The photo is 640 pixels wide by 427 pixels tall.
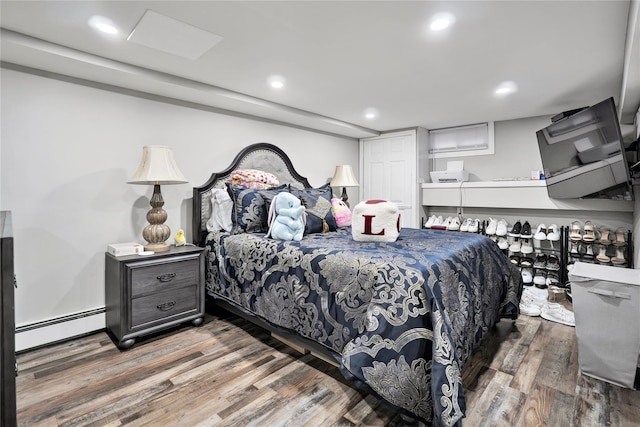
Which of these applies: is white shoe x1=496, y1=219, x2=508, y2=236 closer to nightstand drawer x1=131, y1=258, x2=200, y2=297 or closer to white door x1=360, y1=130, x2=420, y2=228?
white door x1=360, y1=130, x2=420, y2=228

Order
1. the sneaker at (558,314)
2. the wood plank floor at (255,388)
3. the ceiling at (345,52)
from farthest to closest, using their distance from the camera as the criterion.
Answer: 1. the sneaker at (558,314)
2. the ceiling at (345,52)
3. the wood plank floor at (255,388)

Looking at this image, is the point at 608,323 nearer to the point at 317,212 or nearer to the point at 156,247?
the point at 317,212

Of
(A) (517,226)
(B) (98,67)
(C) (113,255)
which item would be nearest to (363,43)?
(B) (98,67)

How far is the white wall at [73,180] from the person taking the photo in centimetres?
229

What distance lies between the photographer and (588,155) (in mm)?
2920

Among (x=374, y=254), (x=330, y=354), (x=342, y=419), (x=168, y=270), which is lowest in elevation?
(x=342, y=419)

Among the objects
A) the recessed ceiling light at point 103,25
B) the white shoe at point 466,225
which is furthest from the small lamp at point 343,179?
the recessed ceiling light at point 103,25

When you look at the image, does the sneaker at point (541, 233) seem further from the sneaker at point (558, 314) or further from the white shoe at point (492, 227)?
the sneaker at point (558, 314)

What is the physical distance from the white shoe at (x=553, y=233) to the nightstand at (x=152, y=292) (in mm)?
3890

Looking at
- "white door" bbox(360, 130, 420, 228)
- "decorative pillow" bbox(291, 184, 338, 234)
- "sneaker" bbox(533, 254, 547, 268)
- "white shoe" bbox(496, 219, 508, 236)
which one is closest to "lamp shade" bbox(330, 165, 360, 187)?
"white door" bbox(360, 130, 420, 228)

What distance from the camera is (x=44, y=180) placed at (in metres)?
2.37

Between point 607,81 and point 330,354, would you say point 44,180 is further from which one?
point 607,81

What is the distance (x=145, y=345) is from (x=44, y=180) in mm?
1463

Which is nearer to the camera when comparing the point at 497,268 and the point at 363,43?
the point at 363,43
